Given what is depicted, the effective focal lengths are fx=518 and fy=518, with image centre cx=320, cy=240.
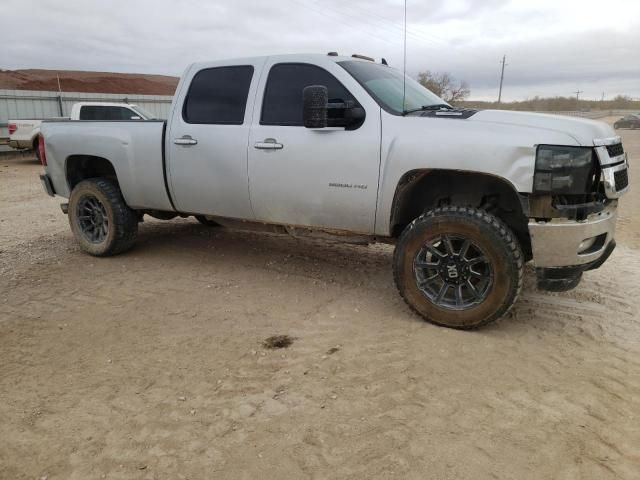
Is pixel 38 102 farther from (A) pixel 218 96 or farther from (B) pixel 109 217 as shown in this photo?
(A) pixel 218 96

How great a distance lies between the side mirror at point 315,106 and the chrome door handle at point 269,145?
1.47ft

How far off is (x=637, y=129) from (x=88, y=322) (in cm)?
4141

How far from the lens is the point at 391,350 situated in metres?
3.58

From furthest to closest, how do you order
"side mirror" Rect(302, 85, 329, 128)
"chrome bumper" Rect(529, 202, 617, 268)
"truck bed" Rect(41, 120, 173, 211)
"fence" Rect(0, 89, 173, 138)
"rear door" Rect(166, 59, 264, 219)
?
"fence" Rect(0, 89, 173, 138) → "truck bed" Rect(41, 120, 173, 211) → "rear door" Rect(166, 59, 264, 219) → "side mirror" Rect(302, 85, 329, 128) → "chrome bumper" Rect(529, 202, 617, 268)

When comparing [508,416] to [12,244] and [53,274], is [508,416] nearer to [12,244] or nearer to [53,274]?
[53,274]

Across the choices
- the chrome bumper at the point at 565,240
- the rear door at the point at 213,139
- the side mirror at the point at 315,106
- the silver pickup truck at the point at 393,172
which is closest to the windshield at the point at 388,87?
the silver pickup truck at the point at 393,172

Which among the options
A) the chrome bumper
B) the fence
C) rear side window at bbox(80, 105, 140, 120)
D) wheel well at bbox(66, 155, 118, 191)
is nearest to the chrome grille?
the chrome bumper

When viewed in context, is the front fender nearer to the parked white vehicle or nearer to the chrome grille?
the chrome grille

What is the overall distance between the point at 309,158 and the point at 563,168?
6.25ft

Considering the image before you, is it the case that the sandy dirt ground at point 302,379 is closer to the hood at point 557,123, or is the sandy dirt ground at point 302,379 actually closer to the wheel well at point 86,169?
the wheel well at point 86,169

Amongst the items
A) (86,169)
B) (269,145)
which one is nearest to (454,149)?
(269,145)

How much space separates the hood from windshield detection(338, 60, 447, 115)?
2.14 ft

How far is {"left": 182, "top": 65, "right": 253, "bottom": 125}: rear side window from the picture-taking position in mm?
4750

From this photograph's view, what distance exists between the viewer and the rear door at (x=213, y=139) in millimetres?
4684
